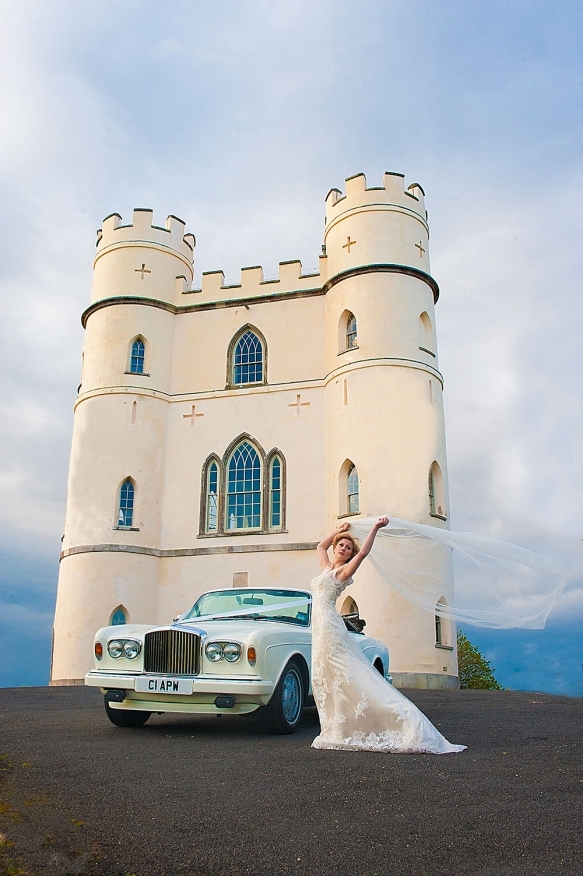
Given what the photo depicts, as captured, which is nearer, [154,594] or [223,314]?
[154,594]

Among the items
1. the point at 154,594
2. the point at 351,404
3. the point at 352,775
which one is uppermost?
the point at 351,404

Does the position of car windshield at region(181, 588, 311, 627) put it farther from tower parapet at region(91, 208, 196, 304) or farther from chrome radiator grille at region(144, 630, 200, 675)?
tower parapet at region(91, 208, 196, 304)

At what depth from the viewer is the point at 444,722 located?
8.65m

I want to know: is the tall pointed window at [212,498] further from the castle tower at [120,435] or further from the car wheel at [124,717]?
the car wheel at [124,717]

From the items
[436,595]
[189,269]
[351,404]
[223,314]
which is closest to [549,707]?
[436,595]

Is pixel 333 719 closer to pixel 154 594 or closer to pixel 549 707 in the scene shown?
pixel 549 707

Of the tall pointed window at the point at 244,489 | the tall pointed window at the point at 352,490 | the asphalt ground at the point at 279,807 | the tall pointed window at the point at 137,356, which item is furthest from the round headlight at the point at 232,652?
the tall pointed window at the point at 137,356

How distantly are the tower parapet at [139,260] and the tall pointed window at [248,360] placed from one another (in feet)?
8.68

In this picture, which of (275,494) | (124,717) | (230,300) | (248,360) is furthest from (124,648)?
(230,300)

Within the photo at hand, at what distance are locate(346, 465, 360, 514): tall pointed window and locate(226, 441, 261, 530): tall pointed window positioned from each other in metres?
2.77

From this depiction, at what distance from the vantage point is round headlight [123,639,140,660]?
744 centimetres

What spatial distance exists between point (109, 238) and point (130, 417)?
6478 mm

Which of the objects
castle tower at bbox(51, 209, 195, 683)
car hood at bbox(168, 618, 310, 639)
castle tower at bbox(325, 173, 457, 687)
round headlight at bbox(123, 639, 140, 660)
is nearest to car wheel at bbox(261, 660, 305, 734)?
car hood at bbox(168, 618, 310, 639)

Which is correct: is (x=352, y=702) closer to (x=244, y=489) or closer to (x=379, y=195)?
(x=244, y=489)
